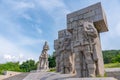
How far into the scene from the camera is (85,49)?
24.8ft

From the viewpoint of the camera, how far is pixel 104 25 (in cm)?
823

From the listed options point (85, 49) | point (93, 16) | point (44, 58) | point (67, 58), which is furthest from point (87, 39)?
point (44, 58)

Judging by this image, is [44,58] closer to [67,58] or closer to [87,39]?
[67,58]

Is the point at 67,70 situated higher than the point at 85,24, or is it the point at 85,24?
the point at 85,24

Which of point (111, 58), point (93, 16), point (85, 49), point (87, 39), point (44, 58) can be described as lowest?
point (85, 49)

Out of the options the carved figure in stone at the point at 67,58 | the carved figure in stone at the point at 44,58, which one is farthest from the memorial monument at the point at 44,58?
the carved figure in stone at the point at 67,58

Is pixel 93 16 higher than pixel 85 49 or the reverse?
higher

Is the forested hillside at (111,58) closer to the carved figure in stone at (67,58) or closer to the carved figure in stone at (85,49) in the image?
the carved figure in stone at (67,58)

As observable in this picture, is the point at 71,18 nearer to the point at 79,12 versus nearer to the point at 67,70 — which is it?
the point at 79,12

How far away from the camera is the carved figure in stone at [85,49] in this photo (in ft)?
24.1

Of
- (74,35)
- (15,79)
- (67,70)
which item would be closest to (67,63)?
(67,70)

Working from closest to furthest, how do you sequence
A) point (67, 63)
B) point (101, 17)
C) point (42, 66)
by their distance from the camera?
point (101, 17) → point (67, 63) → point (42, 66)

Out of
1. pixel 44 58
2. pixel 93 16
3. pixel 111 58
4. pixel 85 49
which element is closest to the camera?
pixel 85 49

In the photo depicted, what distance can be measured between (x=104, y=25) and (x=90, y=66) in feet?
7.96
